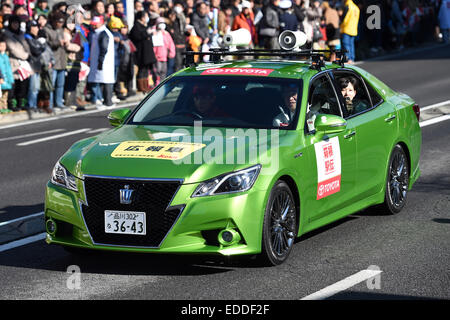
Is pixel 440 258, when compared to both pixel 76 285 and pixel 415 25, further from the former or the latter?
pixel 415 25

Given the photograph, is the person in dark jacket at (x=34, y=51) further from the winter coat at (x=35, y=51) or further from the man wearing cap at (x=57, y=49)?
the man wearing cap at (x=57, y=49)

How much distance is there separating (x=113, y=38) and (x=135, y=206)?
1409cm

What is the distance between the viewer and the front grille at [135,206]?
7.57 meters

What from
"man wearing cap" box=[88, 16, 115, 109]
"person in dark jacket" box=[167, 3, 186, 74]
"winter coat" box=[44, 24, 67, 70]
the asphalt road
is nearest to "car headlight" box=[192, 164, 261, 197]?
the asphalt road

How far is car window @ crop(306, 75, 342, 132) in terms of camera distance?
915cm

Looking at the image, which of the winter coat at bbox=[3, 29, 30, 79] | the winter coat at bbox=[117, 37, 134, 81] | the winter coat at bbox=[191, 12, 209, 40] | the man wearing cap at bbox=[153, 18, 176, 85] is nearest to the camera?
the winter coat at bbox=[3, 29, 30, 79]

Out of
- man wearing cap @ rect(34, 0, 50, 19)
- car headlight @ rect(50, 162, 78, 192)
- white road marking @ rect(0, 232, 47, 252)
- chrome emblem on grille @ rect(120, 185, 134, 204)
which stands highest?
man wearing cap @ rect(34, 0, 50, 19)

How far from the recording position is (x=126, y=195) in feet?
25.0

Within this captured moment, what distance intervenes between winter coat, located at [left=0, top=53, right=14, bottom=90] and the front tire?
11.9 m

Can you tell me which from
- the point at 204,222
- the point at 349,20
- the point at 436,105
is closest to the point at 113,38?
the point at 436,105

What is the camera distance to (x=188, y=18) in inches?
991

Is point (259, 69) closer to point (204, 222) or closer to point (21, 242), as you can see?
point (204, 222)

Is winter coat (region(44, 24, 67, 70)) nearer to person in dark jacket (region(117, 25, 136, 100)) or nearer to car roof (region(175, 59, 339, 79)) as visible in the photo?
person in dark jacket (region(117, 25, 136, 100))

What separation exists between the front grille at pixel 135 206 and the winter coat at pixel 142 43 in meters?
15.3
